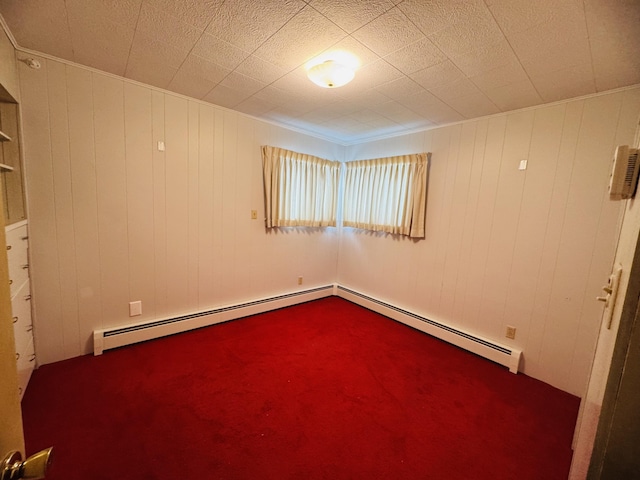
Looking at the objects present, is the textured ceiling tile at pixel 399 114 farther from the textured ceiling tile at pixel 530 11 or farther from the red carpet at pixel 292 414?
the red carpet at pixel 292 414

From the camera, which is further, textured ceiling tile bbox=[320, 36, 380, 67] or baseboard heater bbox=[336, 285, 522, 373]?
baseboard heater bbox=[336, 285, 522, 373]

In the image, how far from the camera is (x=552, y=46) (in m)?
1.42

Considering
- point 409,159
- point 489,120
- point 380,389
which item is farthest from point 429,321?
point 489,120

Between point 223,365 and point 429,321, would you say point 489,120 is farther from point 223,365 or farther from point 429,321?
point 223,365

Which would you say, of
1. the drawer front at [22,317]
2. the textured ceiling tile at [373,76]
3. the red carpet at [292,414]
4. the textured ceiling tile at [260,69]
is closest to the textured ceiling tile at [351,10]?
the textured ceiling tile at [373,76]

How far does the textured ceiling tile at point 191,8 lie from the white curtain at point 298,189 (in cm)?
161

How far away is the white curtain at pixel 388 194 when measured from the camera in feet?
9.56

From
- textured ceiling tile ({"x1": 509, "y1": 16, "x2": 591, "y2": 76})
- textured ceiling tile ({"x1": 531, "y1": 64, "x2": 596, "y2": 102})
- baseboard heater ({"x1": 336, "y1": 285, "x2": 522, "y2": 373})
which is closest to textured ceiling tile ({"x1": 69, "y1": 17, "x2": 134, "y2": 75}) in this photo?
textured ceiling tile ({"x1": 509, "y1": 16, "x2": 591, "y2": 76})

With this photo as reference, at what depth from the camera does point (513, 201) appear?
90.4 inches

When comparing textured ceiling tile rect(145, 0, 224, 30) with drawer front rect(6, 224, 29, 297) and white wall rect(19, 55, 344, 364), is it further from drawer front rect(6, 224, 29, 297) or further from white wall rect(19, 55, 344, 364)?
drawer front rect(6, 224, 29, 297)

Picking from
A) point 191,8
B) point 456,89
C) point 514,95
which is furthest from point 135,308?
point 514,95

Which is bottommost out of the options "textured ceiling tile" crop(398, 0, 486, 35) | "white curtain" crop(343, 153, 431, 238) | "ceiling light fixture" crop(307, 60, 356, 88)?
"white curtain" crop(343, 153, 431, 238)

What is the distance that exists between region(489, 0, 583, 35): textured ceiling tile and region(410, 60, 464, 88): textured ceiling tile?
40 centimetres

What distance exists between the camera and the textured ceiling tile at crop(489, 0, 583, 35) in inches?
45.7
